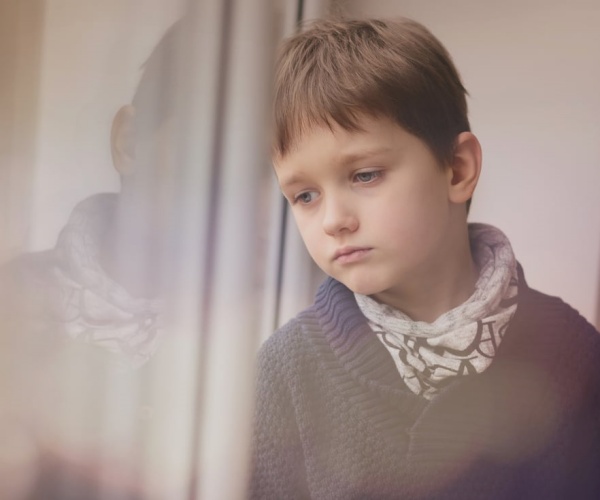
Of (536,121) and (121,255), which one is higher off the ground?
(536,121)

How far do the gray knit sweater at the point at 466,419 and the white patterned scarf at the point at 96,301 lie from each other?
23 cm

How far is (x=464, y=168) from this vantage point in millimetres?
699

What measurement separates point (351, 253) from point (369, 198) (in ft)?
0.18

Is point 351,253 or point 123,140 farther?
point 123,140

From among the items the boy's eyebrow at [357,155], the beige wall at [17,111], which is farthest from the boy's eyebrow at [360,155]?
the beige wall at [17,111]

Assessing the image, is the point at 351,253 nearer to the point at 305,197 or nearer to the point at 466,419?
the point at 305,197

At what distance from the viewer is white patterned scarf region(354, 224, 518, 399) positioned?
69cm

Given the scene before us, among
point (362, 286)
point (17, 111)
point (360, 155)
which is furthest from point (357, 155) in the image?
point (17, 111)

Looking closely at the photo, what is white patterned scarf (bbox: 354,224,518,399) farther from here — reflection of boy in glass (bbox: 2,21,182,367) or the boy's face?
reflection of boy in glass (bbox: 2,21,182,367)

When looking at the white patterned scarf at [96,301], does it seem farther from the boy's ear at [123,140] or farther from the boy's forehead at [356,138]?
the boy's forehead at [356,138]

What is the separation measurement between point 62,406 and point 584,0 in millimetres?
759

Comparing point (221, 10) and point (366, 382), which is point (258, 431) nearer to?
point (366, 382)

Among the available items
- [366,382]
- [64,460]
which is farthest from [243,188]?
[64,460]

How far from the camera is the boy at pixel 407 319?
0.65 metres
